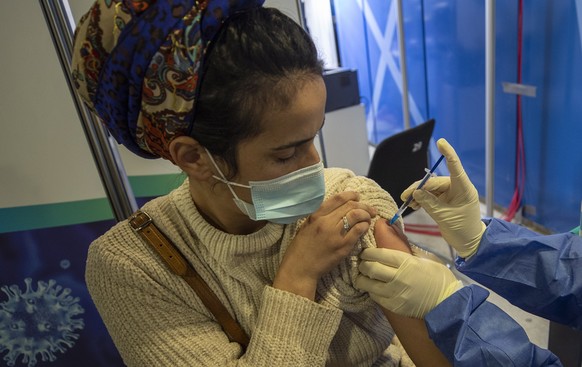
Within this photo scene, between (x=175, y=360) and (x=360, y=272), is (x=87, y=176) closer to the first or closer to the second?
(x=175, y=360)

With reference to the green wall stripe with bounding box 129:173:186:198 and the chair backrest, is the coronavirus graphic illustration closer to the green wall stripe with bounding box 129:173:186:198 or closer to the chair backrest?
the green wall stripe with bounding box 129:173:186:198

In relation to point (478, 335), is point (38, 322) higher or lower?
lower

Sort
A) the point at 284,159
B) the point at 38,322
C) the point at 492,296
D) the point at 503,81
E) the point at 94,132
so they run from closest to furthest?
the point at 284,159, the point at 94,132, the point at 38,322, the point at 492,296, the point at 503,81

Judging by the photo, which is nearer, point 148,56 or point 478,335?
point 148,56

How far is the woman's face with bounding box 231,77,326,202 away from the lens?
762 mm

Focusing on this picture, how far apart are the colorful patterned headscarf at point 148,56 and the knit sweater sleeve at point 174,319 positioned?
293 mm

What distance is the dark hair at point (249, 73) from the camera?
28.2 inches

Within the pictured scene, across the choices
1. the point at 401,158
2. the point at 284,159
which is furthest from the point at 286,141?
the point at 401,158

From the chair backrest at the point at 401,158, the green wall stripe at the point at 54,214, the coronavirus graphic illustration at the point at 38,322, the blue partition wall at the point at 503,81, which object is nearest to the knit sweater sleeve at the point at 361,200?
the green wall stripe at the point at 54,214

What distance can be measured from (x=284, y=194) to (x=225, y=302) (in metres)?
0.29

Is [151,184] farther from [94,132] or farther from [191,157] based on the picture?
[191,157]

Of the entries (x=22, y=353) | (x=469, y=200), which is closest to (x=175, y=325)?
(x=469, y=200)

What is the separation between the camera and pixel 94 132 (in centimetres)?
142

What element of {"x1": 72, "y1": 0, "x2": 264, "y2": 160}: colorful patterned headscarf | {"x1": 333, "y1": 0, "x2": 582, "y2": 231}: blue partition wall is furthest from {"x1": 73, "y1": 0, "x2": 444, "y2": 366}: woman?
{"x1": 333, "y1": 0, "x2": 582, "y2": 231}: blue partition wall
